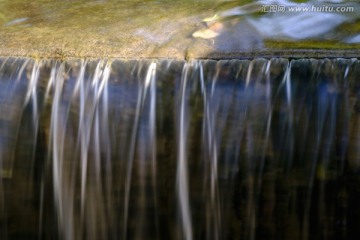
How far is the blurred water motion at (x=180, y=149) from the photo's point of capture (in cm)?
327

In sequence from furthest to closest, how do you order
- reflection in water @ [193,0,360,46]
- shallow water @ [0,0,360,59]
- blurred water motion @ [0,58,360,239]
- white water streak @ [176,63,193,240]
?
reflection in water @ [193,0,360,46] < shallow water @ [0,0,360,59] < white water streak @ [176,63,193,240] < blurred water motion @ [0,58,360,239]

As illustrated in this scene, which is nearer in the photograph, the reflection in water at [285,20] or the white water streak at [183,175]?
the white water streak at [183,175]

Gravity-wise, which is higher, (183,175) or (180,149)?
(180,149)

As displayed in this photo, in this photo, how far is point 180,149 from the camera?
345cm

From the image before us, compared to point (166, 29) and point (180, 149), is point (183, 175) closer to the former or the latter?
point (180, 149)

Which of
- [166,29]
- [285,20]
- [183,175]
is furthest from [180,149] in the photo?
[285,20]

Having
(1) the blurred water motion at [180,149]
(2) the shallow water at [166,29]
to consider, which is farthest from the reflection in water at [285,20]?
(1) the blurred water motion at [180,149]

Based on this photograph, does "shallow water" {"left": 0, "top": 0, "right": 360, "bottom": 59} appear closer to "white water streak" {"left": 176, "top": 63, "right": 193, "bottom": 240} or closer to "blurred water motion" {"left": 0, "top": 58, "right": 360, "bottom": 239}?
"blurred water motion" {"left": 0, "top": 58, "right": 360, "bottom": 239}

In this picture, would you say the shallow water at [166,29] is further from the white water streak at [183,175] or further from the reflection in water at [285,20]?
the white water streak at [183,175]

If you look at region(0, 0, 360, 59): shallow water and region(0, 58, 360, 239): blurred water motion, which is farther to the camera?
region(0, 0, 360, 59): shallow water

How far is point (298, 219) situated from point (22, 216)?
1831 mm

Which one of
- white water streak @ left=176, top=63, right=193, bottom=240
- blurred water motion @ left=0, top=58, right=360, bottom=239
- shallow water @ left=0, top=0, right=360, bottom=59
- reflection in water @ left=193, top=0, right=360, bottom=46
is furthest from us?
reflection in water @ left=193, top=0, right=360, bottom=46

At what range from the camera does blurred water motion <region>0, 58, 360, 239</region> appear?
3271 millimetres

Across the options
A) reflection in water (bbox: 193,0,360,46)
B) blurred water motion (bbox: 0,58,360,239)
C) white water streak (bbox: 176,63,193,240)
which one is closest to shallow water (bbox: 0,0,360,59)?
reflection in water (bbox: 193,0,360,46)
